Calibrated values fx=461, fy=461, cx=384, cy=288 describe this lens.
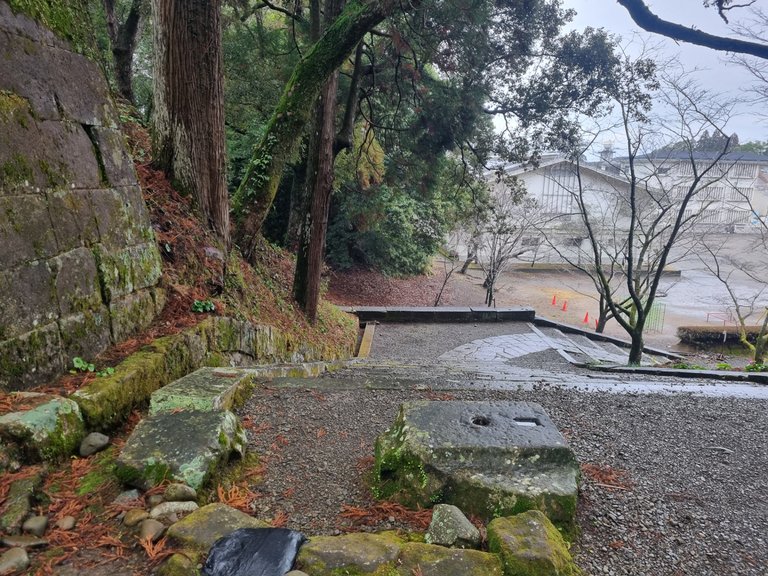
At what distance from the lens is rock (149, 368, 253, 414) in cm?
245

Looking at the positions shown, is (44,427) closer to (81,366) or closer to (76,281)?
(81,366)

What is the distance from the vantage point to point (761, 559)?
192 centimetres

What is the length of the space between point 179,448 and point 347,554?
93 centimetres

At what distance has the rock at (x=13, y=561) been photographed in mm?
1427

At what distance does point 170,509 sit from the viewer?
5.72 feet

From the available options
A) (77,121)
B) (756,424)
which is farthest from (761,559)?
(77,121)

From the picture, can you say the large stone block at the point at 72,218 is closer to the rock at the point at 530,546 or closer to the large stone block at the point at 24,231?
the large stone block at the point at 24,231

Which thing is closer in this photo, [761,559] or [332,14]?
[761,559]

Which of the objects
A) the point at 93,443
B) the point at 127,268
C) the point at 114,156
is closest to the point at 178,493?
the point at 93,443

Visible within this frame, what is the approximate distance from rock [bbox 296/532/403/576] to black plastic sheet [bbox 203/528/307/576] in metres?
0.05

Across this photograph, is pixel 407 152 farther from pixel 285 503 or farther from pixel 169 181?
pixel 285 503

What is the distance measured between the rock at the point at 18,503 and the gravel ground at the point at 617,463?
0.83m

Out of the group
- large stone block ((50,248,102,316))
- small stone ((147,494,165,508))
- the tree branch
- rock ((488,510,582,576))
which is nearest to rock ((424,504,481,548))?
rock ((488,510,582,576))

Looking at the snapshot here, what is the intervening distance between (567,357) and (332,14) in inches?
308
